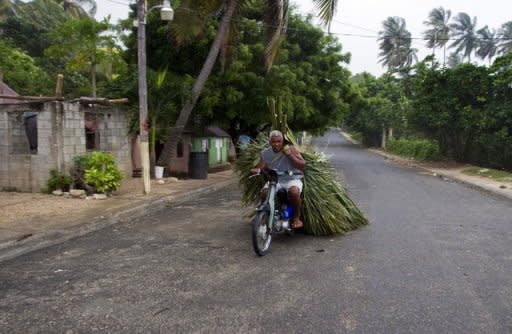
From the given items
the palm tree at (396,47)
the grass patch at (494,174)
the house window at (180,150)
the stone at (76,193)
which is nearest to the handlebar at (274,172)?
the stone at (76,193)

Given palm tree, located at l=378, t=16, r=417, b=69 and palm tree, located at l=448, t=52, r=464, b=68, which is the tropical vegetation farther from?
palm tree, located at l=448, t=52, r=464, b=68

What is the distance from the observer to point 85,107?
11.3m

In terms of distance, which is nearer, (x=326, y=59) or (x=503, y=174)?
(x=503, y=174)

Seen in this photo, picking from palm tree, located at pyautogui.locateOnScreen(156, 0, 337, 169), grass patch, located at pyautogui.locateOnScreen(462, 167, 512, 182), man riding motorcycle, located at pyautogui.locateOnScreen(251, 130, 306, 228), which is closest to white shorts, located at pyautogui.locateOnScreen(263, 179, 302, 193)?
man riding motorcycle, located at pyautogui.locateOnScreen(251, 130, 306, 228)

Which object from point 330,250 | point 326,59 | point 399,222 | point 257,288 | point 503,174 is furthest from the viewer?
point 326,59

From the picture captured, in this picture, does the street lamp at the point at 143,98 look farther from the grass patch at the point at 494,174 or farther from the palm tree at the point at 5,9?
the palm tree at the point at 5,9

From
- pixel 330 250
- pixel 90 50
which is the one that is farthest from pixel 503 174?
pixel 90 50

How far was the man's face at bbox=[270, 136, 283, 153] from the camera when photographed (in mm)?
5802

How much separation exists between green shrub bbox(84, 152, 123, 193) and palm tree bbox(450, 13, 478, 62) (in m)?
63.2

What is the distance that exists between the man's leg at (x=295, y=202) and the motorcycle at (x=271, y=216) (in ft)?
0.25

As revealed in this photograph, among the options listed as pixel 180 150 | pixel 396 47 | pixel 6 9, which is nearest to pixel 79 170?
pixel 180 150

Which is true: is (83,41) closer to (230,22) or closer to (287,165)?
(230,22)

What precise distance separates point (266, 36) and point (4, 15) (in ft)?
106

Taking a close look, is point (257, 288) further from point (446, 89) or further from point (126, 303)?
point (446, 89)
